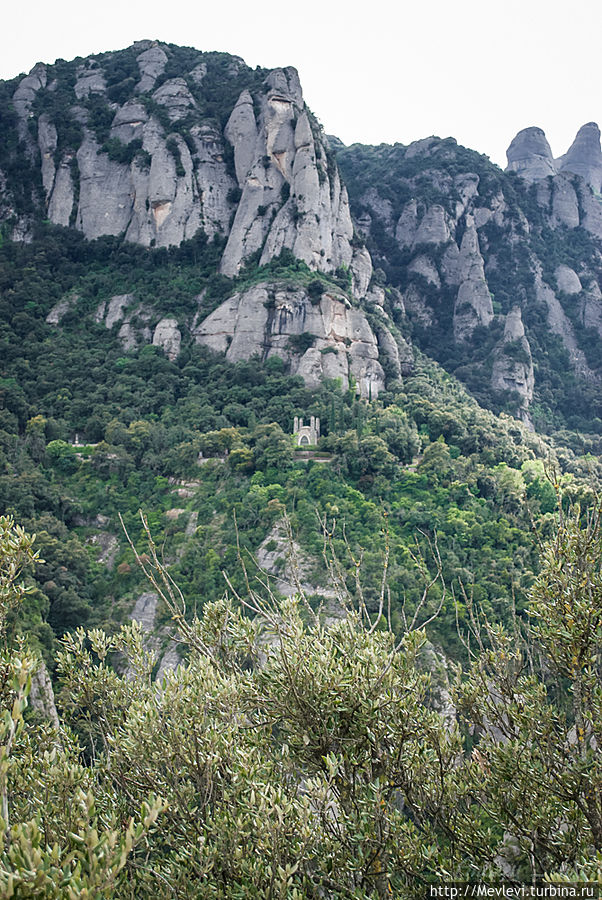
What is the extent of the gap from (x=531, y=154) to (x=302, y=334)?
90.5 metres

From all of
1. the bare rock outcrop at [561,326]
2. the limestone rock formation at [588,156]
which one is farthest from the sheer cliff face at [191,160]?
the limestone rock formation at [588,156]

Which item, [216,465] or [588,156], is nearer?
[216,465]

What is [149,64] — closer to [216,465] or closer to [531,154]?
[216,465]

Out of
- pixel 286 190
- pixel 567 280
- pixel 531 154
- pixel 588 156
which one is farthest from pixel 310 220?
pixel 588 156

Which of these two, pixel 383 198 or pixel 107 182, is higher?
pixel 383 198

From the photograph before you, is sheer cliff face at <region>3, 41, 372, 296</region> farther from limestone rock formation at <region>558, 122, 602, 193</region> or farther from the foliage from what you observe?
limestone rock formation at <region>558, 122, 602, 193</region>

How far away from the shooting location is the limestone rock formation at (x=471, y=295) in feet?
257

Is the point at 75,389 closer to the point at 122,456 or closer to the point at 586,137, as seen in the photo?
the point at 122,456

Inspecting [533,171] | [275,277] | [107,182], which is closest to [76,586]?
[275,277]

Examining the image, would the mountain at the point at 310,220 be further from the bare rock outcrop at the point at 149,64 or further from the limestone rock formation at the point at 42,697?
the limestone rock formation at the point at 42,697

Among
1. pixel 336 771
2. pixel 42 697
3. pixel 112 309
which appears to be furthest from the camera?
pixel 112 309

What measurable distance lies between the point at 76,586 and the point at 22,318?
1463 inches

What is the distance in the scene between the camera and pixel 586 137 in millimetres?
119750

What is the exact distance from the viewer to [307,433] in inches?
1779
